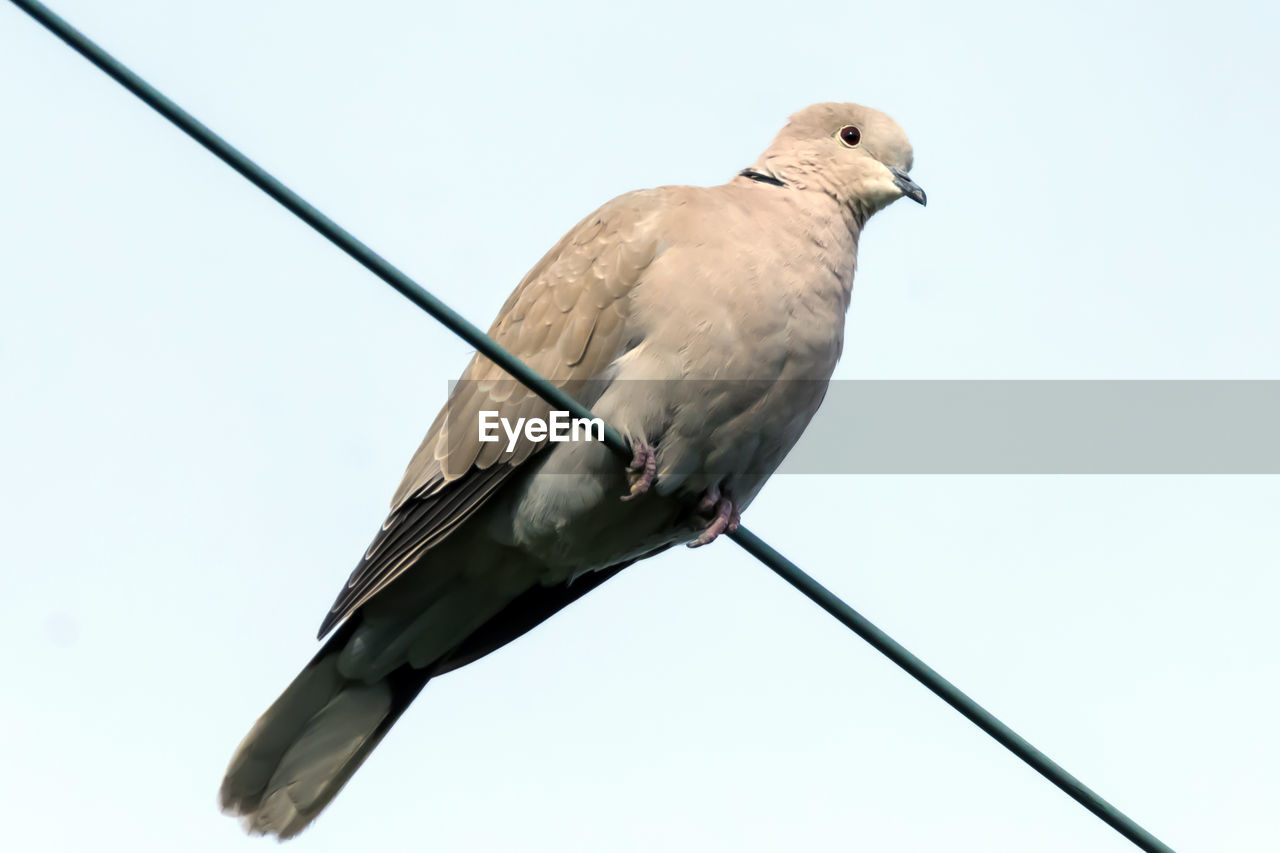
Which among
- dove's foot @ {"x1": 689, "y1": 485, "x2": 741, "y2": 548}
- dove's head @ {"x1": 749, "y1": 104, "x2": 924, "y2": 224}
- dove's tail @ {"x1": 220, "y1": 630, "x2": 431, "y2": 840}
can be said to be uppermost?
dove's head @ {"x1": 749, "y1": 104, "x2": 924, "y2": 224}

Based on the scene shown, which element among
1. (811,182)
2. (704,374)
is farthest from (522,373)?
(811,182)

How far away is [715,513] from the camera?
4266mm

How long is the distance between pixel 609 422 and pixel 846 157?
1.17 metres

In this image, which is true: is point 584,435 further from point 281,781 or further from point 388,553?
point 281,781

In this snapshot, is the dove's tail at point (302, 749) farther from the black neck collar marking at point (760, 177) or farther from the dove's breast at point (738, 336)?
the black neck collar marking at point (760, 177)

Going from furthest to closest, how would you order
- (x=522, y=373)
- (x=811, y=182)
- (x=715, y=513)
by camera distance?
(x=811, y=182), (x=715, y=513), (x=522, y=373)

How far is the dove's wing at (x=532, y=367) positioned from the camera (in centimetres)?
421

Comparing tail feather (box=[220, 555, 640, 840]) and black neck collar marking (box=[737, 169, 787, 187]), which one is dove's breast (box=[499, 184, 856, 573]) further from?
tail feather (box=[220, 555, 640, 840])

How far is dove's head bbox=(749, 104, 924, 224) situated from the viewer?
15.2 ft

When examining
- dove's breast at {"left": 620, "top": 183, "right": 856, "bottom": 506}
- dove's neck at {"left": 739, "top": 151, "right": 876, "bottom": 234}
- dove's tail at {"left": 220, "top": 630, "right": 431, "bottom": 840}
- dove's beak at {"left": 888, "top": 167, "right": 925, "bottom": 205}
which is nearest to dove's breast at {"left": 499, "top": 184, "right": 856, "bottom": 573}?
dove's breast at {"left": 620, "top": 183, "right": 856, "bottom": 506}

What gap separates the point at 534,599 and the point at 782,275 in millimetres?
1235

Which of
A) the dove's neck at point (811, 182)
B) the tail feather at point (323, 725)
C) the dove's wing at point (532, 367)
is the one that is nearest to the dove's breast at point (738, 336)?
the dove's wing at point (532, 367)

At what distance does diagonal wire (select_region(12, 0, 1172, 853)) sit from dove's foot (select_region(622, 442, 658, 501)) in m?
0.58

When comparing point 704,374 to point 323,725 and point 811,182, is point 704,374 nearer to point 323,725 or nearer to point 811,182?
point 811,182
